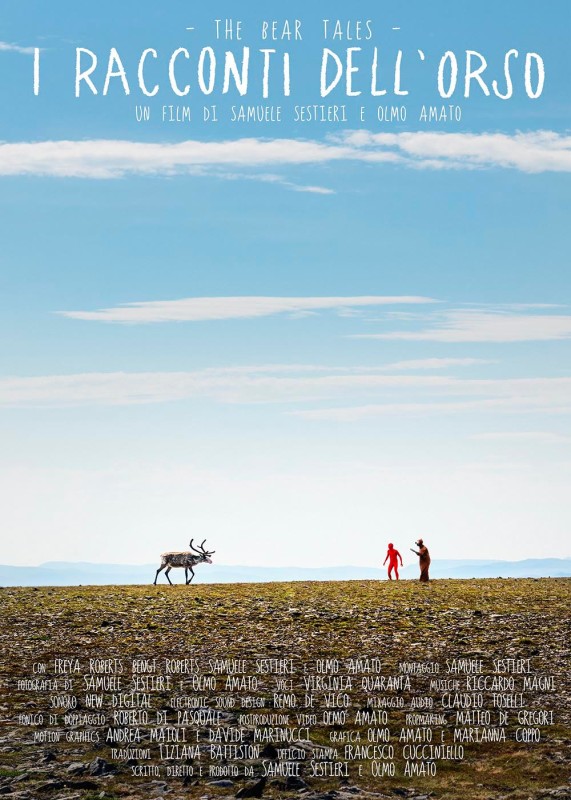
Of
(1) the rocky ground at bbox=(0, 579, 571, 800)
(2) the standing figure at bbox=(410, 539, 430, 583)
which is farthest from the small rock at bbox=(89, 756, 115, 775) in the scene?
(2) the standing figure at bbox=(410, 539, 430, 583)

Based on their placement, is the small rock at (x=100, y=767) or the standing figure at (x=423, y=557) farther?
the standing figure at (x=423, y=557)

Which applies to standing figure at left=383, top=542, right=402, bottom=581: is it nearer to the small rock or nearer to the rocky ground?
the rocky ground

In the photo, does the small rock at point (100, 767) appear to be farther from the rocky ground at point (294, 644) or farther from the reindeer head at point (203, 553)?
the reindeer head at point (203, 553)

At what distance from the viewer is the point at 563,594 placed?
48.5 meters

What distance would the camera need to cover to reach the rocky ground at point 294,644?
2075cm

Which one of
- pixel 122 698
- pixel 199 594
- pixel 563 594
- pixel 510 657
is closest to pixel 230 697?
pixel 122 698

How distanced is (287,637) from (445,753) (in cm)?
1288

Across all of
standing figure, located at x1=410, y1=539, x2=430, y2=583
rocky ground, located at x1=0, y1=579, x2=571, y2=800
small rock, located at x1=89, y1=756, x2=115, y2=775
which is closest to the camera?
rocky ground, located at x1=0, y1=579, x2=571, y2=800

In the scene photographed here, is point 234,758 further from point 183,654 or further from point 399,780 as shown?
point 183,654

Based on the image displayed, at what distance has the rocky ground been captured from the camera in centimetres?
2075

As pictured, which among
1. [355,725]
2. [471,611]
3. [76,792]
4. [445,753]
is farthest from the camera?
[471,611]

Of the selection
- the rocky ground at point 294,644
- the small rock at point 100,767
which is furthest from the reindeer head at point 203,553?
the small rock at point 100,767

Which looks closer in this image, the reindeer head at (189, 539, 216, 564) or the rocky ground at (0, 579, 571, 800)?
the rocky ground at (0, 579, 571, 800)

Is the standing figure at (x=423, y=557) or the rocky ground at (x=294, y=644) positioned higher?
the standing figure at (x=423, y=557)
